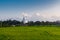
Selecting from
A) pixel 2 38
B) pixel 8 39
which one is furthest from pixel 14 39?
pixel 2 38

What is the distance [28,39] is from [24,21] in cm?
4483

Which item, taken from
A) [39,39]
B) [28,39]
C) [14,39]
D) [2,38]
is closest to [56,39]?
[39,39]

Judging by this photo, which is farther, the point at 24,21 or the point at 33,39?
the point at 24,21

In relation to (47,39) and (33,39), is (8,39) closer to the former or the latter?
(33,39)

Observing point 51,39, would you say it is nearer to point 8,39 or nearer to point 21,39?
point 21,39

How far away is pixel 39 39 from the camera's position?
1903 cm

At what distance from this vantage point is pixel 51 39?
1902 centimetres

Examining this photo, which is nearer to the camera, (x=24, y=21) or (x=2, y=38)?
(x=2, y=38)

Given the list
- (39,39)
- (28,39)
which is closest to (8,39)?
(28,39)

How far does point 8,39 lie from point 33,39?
3622mm

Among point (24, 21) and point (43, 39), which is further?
point (24, 21)

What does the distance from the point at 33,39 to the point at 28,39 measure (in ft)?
2.38

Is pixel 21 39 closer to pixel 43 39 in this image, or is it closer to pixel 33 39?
pixel 33 39

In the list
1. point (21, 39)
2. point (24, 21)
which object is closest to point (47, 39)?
point (21, 39)
